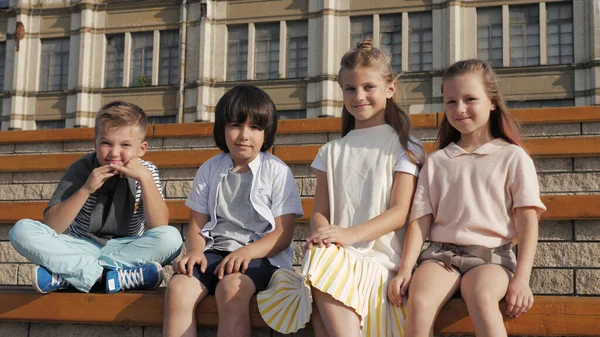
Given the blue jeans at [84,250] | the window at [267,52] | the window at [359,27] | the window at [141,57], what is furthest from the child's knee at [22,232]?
the window at [141,57]

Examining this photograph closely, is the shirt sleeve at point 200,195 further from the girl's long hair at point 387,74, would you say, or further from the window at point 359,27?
the window at point 359,27

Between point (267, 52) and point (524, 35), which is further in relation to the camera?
point (267, 52)

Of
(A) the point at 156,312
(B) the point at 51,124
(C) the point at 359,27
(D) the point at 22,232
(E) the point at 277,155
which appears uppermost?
(C) the point at 359,27

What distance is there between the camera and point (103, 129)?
3.05 meters

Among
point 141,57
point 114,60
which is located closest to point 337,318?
point 141,57

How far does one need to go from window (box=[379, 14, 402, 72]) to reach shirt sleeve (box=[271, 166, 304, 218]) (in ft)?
61.2

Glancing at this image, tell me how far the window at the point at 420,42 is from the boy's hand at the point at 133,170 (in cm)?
1861

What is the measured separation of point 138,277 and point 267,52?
65.5 ft

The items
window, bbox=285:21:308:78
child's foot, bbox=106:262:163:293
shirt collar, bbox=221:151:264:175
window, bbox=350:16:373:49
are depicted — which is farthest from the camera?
window, bbox=285:21:308:78

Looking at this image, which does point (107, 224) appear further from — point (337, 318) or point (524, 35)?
point (524, 35)

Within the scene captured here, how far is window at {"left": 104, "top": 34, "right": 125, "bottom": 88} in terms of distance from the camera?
2397cm

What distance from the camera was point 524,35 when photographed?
20.0 metres

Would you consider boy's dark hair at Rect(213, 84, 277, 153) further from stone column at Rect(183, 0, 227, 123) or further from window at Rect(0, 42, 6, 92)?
window at Rect(0, 42, 6, 92)

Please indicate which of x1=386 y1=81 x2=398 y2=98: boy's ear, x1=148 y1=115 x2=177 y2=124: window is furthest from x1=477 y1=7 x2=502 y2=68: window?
x1=386 y1=81 x2=398 y2=98: boy's ear
